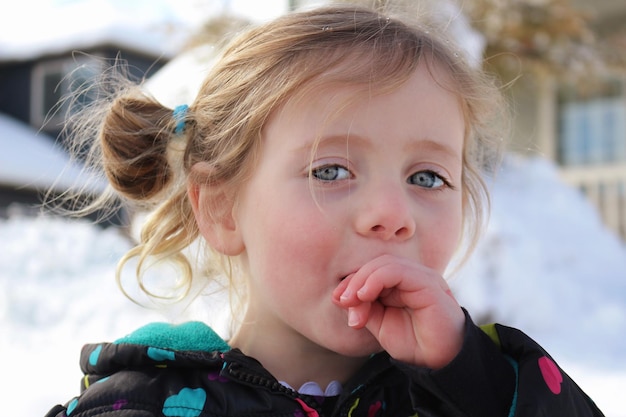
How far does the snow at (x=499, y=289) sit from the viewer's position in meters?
4.41

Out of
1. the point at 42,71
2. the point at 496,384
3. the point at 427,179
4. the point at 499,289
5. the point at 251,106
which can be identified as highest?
the point at 42,71

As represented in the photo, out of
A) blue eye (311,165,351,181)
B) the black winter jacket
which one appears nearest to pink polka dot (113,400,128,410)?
the black winter jacket

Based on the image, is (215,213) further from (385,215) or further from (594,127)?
(594,127)

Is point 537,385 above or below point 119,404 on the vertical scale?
above

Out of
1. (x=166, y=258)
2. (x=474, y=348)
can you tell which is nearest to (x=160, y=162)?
(x=166, y=258)

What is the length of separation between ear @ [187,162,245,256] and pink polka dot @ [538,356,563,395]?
655 millimetres

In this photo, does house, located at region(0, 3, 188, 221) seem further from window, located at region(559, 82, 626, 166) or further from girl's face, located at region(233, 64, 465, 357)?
girl's face, located at region(233, 64, 465, 357)

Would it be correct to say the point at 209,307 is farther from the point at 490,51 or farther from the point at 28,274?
the point at 490,51

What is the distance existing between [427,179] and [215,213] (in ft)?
1.57

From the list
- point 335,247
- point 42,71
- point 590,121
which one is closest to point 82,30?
point 42,71

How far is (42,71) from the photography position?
45.2ft

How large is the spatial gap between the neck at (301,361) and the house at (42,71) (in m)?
9.72

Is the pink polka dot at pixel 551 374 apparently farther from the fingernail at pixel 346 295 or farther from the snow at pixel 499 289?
the snow at pixel 499 289

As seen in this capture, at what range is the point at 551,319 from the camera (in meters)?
5.70
